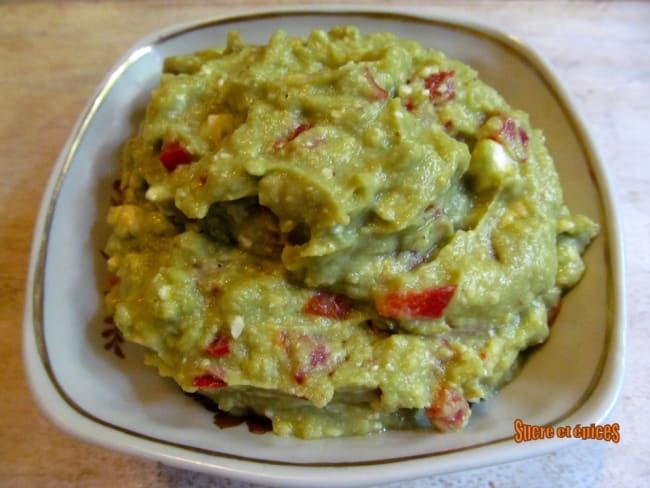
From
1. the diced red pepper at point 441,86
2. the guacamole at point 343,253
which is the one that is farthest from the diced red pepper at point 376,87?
the diced red pepper at point 441,86

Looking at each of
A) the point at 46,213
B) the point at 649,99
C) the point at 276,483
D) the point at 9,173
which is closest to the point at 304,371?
the point at 276,483

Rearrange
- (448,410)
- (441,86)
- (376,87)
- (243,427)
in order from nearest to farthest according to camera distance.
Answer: (448,410) → (243,427) → (376,87) → (441,86)

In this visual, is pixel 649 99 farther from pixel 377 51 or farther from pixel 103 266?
pixel 103 266

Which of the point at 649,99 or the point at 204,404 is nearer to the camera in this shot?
the point at 204,404

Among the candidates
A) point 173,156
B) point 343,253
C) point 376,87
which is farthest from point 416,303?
point 173,156

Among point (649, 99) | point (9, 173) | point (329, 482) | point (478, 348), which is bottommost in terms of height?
point (9, 173)

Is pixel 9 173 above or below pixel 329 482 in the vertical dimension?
below

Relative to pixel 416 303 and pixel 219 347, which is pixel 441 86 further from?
pixel 219 347

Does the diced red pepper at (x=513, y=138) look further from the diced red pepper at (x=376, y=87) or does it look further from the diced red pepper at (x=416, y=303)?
the diced red pepper at (x=416, y=303)
